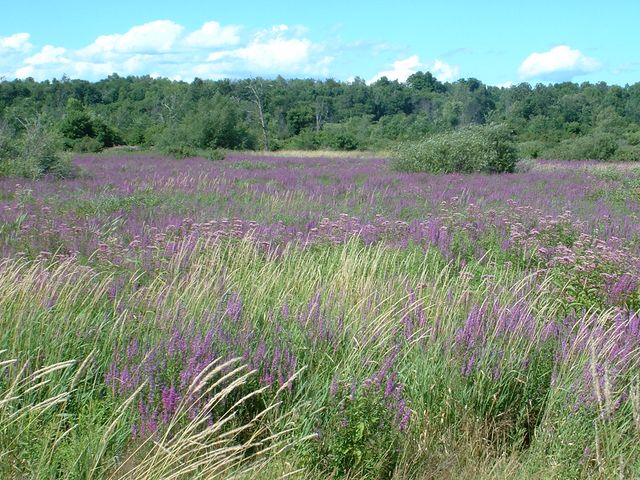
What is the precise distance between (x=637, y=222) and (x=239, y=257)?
308 inches

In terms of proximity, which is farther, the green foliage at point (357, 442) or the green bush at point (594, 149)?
the green bush at point (594, 149)

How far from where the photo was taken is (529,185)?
63.4 feet

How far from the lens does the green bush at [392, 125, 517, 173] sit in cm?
2523

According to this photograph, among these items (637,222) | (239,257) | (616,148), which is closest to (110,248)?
(239,257)

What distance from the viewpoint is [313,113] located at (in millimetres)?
83250

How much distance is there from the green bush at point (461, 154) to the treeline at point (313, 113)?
8.03 m

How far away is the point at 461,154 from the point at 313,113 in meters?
59.5

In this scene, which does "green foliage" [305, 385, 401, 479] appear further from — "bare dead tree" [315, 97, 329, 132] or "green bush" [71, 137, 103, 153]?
"bare dead tree" [315, 97, 329, 132]

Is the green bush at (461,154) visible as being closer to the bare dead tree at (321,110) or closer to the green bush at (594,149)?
the green bush at (594,149)

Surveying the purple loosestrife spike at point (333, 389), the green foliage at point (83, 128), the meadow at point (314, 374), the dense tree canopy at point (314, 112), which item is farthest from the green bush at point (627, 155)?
the purple loosestrife spike at point (333, 389)

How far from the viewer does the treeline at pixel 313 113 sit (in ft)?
160

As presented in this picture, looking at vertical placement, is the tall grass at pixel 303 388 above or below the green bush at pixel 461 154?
above

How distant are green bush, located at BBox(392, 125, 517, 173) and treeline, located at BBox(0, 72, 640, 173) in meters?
8.03

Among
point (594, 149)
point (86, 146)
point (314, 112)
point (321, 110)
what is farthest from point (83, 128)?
point (321, 110)
